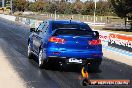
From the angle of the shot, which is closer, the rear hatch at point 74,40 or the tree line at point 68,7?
the rear hatch at point 74,40

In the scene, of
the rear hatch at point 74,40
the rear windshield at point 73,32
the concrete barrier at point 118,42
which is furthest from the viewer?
the concrete barrier at point 118,42

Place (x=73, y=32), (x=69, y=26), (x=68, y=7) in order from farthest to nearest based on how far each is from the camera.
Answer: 1. (x=68, y=7)
2. (x=69, y=26)
3. (x=73, y=32)

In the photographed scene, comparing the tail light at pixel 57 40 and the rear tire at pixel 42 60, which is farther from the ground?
the tail light at pixel 57 40

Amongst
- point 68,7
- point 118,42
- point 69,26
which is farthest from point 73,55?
point 68,7

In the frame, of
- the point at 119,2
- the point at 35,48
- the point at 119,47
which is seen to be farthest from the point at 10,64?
the point at 119,2

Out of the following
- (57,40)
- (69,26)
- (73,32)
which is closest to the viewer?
(57,40)

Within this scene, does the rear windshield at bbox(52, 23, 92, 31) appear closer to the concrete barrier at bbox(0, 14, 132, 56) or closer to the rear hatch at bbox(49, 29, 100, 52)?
the rear hatch at bbox(49, 29, 100, 52)

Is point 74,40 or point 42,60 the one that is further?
point 42,60

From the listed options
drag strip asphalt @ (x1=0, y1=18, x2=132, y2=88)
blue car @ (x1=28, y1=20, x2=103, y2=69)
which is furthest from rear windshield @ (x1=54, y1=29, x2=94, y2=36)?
drag strip asphalt @ (x1=0, y1=18, x2=132, y2=88)

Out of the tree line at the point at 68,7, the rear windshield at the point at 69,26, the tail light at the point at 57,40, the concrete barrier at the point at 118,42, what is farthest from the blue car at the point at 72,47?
the tree line at the point at 68,7

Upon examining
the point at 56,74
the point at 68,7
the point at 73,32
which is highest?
the point at 68,7

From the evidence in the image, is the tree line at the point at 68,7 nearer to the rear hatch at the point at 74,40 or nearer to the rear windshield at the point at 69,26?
the rear windshield at the point at 69,26

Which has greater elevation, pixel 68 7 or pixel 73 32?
pixel 68 7

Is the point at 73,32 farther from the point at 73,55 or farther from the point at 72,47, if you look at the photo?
the point at 73,55
